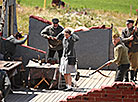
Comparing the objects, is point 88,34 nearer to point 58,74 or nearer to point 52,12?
point 58,74

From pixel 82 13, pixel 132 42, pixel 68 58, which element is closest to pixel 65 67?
pixel 68 58

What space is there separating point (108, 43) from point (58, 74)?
3.20 m

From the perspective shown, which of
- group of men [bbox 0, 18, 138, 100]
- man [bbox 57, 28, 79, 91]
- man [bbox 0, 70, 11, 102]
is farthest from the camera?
man [bbox 57, 28, 79, 91]

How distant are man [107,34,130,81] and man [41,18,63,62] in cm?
273

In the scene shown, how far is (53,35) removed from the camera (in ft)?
47.9

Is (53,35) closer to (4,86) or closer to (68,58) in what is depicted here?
(68,58)

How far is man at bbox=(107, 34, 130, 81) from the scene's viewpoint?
1210 cm

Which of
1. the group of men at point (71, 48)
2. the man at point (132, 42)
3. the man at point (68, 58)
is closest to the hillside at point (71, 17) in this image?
the group of men at point (71, 48)

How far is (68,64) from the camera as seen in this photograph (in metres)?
13.7

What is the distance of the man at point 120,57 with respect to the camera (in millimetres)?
12102

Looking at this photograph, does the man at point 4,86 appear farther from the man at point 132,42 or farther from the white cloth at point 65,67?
the man at point 132,42

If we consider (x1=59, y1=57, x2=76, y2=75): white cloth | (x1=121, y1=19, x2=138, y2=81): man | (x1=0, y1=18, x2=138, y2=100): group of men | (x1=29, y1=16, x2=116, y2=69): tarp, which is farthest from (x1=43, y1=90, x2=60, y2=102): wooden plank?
(x1=29, y1=16, x2=116, y2=69): tarp

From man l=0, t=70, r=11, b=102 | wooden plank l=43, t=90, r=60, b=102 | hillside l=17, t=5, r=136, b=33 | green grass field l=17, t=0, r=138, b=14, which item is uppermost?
green grass field l=17, t=0, r=138, b=14

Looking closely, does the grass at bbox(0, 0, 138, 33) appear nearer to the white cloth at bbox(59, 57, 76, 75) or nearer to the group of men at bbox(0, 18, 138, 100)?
the group of men at bbox(0, 18, 138, 100)
